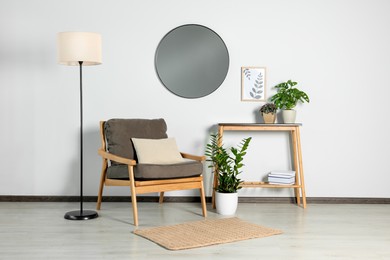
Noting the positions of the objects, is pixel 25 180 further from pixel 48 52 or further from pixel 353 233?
pixel 353 233

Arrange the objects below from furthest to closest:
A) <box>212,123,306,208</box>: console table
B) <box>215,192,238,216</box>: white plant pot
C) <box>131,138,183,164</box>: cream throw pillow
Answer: <box>212,123,306,208</box>: console table, <box>215,192,238,216</box>: white plant pot, <box>131,138,183,164</box>: cream throw pillow

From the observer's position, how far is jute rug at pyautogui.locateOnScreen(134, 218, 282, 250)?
3027mm

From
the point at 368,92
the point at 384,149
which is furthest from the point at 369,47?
the point at 384,149

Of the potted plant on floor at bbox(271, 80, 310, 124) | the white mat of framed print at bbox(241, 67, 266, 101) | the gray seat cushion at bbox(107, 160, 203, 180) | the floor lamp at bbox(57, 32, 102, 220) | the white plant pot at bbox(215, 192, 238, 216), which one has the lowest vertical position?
the white plant pot at bbox(215, 192, 238, 216)

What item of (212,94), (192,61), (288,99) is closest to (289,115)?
(288,99)

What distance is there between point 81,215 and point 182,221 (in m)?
0.80

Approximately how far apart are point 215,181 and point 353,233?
1318 millimetres

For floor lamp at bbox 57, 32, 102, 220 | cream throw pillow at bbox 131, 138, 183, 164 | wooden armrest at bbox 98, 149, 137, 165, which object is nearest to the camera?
wooden armrest at bbox 98, 149, 137, 165

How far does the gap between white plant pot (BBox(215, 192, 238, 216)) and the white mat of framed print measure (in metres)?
1.05

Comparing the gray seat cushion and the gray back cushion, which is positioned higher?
the gray back cushion

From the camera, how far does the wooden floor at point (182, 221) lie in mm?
2820

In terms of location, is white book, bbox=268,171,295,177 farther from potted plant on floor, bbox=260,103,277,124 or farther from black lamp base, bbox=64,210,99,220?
black lamp base, bbox=64,210,99,220

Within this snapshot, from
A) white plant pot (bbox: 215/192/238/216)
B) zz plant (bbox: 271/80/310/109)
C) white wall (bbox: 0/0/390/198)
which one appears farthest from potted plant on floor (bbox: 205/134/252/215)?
zz plant (bbox: 271/80/310/109)

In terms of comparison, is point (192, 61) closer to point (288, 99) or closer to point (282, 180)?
point (288, 99)
